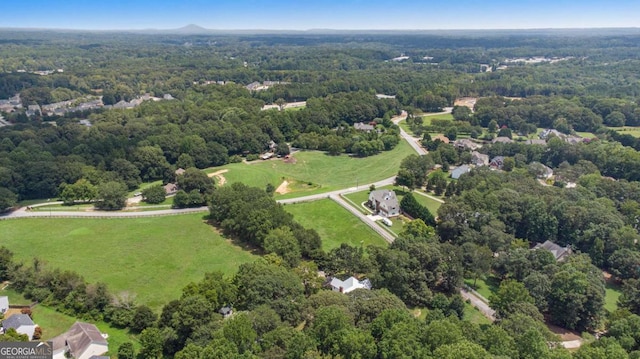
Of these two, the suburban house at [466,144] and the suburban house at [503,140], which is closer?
the suburban house at [466,144]

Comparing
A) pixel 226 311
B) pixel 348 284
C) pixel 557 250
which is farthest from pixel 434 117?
pixel 226 311

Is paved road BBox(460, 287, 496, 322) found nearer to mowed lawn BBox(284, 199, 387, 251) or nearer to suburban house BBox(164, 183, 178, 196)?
mowed lawn BBox(284, 199, 387, 251)

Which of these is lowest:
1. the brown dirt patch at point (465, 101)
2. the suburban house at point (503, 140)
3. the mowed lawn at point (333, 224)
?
the mowed lawn at point (333, 224)

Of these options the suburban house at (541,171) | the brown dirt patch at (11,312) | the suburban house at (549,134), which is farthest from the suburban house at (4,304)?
the suburban house at (549,134)

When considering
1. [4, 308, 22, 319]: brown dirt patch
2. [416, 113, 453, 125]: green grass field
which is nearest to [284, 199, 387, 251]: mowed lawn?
[4, 308, 22, 319]: brown dirt patch

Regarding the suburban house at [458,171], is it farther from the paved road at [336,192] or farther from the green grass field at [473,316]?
the green grass field at [473,316]

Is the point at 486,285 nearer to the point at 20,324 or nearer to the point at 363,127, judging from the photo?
the point at 20,324
